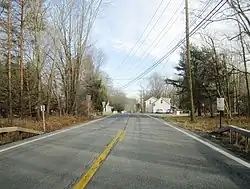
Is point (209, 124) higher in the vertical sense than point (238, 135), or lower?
lower

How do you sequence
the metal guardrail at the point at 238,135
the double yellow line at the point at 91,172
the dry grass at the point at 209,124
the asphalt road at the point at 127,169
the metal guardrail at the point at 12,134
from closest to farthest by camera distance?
the double yellow line at the point at 91,172, the asphalt road at the point at 127,169, the metal guardrail at the point at 238,135, the metal guardrail at the point at 12,134, the dry grass at the point at 209,124

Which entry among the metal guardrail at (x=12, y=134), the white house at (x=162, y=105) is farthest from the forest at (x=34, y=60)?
the white house at (x=162, y=105)

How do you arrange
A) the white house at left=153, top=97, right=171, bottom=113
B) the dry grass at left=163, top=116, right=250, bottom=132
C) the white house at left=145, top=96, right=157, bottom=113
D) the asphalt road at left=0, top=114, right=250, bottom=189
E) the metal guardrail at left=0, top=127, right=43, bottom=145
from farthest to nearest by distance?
the white house at left=145, top=96, right=157, bottom=113, the white house at left=153, top=97, right=171, bottom=113, the dry grass at left=163, top=116, right=250, bottom=132, the metal guardrail at left=0, top=127, right=43, bottom=145, the asphalt road at left=0, top=114, right=250, bottom=189

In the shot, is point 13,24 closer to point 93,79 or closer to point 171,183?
point 171,183

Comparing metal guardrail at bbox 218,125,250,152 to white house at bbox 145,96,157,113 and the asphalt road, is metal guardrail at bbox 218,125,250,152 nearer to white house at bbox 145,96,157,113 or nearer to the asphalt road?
the asphalt road

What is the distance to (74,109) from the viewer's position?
41406 mm

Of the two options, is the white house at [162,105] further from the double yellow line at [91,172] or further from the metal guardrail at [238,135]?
the double yellow line at [91,172]

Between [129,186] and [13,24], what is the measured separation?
21174mm

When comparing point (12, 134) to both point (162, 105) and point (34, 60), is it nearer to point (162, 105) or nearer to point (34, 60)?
point (34, 60)

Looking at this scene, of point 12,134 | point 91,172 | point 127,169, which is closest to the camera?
point 91,172

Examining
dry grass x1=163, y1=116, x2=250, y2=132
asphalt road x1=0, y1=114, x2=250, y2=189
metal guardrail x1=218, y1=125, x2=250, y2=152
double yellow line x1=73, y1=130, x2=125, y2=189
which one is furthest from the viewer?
dry grass x1=163, y1=116, x2=250, y2=132

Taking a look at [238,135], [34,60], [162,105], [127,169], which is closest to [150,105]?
[162,105]

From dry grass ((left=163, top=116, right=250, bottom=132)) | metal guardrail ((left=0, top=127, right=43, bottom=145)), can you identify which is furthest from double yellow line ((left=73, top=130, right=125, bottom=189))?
dry grass ((left=163, top=116, right=250, bottom=132))

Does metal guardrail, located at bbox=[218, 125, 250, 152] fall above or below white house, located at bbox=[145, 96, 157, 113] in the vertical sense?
below
